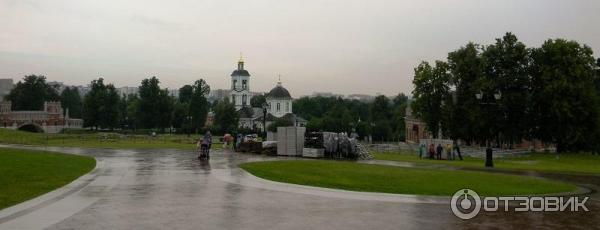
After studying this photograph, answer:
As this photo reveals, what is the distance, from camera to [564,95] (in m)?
51.2

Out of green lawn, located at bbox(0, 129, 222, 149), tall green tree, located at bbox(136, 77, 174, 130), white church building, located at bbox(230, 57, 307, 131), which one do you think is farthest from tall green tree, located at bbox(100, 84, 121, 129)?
green lawn, located at bbox(0, 129, 222, 149)

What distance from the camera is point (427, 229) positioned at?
11.2m

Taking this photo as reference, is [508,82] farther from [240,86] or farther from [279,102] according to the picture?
[240,86]

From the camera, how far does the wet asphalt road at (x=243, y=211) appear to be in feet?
37.3

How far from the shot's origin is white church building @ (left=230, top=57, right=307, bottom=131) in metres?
151

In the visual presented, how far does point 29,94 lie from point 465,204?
465 feet

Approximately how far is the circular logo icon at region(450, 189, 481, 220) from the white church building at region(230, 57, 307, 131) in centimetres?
12453

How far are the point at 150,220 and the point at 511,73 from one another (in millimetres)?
50563

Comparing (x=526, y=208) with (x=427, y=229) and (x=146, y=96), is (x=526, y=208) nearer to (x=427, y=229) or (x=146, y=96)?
(x=427, y=229)

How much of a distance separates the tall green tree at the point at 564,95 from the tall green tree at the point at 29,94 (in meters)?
122

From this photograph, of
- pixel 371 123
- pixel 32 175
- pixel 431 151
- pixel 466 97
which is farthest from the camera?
pixel 371 123

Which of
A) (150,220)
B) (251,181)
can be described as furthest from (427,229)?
(251,181)

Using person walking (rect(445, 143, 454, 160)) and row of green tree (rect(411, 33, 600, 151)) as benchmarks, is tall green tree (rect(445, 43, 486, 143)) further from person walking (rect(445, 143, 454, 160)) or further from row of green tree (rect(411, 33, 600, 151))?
person walking (rect(445, 143, 454, 160))

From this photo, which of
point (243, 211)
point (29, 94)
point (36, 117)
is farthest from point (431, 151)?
point (29, 94)
